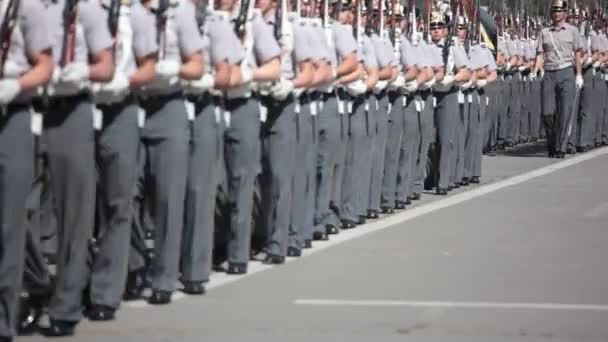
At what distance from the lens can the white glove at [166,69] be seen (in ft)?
45.2

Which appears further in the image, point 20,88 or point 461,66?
point 461,66

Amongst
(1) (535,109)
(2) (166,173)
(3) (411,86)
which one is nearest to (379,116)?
(3) (411,86)

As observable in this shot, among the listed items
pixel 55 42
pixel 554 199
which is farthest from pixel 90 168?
pixel 554 199

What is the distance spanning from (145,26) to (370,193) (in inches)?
312

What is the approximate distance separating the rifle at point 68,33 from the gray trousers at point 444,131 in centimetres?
1301

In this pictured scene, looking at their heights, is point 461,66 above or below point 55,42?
below

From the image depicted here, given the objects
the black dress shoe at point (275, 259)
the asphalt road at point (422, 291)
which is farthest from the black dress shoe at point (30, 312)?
the black dress shoe at point (275, 259)

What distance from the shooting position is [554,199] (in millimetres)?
24297

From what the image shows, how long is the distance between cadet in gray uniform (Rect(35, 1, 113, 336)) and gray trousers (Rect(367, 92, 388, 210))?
8.70m

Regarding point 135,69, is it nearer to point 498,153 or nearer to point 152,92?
point 152,92

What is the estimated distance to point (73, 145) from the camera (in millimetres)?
12586

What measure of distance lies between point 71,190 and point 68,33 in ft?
2.92

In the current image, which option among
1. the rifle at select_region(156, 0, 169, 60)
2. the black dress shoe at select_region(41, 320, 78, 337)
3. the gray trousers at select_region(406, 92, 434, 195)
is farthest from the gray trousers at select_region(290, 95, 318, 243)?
the gray trousers at select_region(406, 92, 434, 195)

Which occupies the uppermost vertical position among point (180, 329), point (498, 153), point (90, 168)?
point (90, 168)
